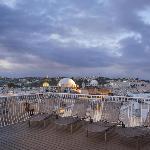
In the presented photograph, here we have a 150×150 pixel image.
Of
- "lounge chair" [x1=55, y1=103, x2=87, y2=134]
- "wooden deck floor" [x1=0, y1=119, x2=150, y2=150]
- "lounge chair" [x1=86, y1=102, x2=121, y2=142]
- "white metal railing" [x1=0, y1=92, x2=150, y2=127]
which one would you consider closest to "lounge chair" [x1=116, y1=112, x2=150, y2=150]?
"wooden deck floor" [x1=0, y1=119, x2=150, y2=150]

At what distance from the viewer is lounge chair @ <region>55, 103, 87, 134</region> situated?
27.6ft

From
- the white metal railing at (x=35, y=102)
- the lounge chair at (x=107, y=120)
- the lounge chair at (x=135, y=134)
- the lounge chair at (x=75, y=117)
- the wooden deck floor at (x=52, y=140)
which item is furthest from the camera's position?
the white metal railing at (x=35, y=102)

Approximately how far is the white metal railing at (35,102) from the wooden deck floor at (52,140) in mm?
1621

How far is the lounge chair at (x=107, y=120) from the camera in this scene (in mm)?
7627

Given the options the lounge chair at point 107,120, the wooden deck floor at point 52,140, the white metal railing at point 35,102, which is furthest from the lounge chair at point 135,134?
the white metal railing at point 35,102

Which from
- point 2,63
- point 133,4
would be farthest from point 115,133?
point 2,63

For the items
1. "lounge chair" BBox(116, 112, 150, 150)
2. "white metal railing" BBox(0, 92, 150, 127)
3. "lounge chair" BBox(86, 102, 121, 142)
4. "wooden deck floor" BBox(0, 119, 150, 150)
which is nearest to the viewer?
"lounge chair" BBox(116, 112, 150, 150)

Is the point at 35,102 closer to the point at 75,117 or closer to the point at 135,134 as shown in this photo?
the point at 75,117

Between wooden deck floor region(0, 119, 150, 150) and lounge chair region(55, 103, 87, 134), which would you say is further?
lounge chair region(55, 103, 87, 134)

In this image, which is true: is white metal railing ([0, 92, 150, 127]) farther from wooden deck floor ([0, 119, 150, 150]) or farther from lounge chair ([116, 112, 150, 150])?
lounge chair ([116, 112, 150, 150])

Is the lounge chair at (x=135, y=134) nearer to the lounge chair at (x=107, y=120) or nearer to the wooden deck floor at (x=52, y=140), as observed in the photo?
the wooden deck floor at (x=52, y=140)

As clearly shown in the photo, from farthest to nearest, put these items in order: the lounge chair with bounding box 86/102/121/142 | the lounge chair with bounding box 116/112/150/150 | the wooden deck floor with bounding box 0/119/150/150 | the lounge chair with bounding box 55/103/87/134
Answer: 1. the lounge chair with bounding box 55/103/87/134
2. the lounge chair with bounding box 86/102/121/142
3. the wooden deck floor with bounding box 0/119/150/150
4. the lounge chair with bounding box 116/112/150/150

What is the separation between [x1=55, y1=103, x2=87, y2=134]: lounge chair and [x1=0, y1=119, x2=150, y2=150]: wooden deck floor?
0.66ft

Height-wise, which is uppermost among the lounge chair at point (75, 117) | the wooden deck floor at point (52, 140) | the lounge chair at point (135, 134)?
the lounge chair at point (75, 117)
